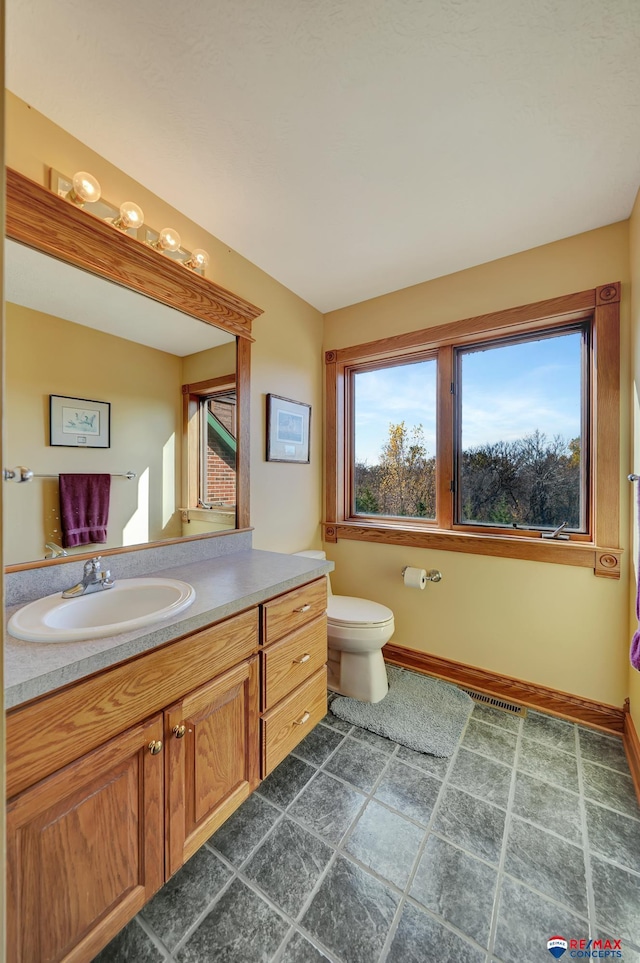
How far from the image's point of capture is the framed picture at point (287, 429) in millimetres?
2129

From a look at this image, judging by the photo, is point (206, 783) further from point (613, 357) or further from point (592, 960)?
point (613, 357)

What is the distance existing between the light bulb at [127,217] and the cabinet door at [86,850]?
1678 mm

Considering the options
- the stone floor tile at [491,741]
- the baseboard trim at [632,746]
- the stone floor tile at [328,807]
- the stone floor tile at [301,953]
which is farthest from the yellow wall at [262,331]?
the baseboard trim at [632,746]

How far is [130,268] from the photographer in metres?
1.38

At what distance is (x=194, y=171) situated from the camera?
1.43 metres

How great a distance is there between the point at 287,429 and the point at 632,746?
2.25m

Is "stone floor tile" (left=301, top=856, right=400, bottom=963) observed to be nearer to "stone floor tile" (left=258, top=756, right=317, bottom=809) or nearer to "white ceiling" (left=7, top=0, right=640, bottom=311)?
"stone floor tile" (left=258, top=756, right=317, bottom=809)

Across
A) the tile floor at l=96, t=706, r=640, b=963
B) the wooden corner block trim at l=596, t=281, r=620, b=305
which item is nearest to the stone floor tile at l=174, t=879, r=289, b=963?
the tile floor at l=96, t=706, r=640, b=963

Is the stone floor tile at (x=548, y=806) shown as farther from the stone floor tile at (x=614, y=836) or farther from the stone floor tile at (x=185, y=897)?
the stone floor tile at (x=185, y=897)

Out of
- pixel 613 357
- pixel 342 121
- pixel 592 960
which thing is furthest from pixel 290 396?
pixel 592 960

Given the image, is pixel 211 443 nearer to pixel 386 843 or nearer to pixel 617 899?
pixel 386 843

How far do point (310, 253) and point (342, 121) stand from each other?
729 millimetres

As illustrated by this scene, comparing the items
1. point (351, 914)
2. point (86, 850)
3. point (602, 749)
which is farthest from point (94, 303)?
point (602, 749)

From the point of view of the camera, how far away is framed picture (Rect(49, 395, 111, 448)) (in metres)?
1.20
